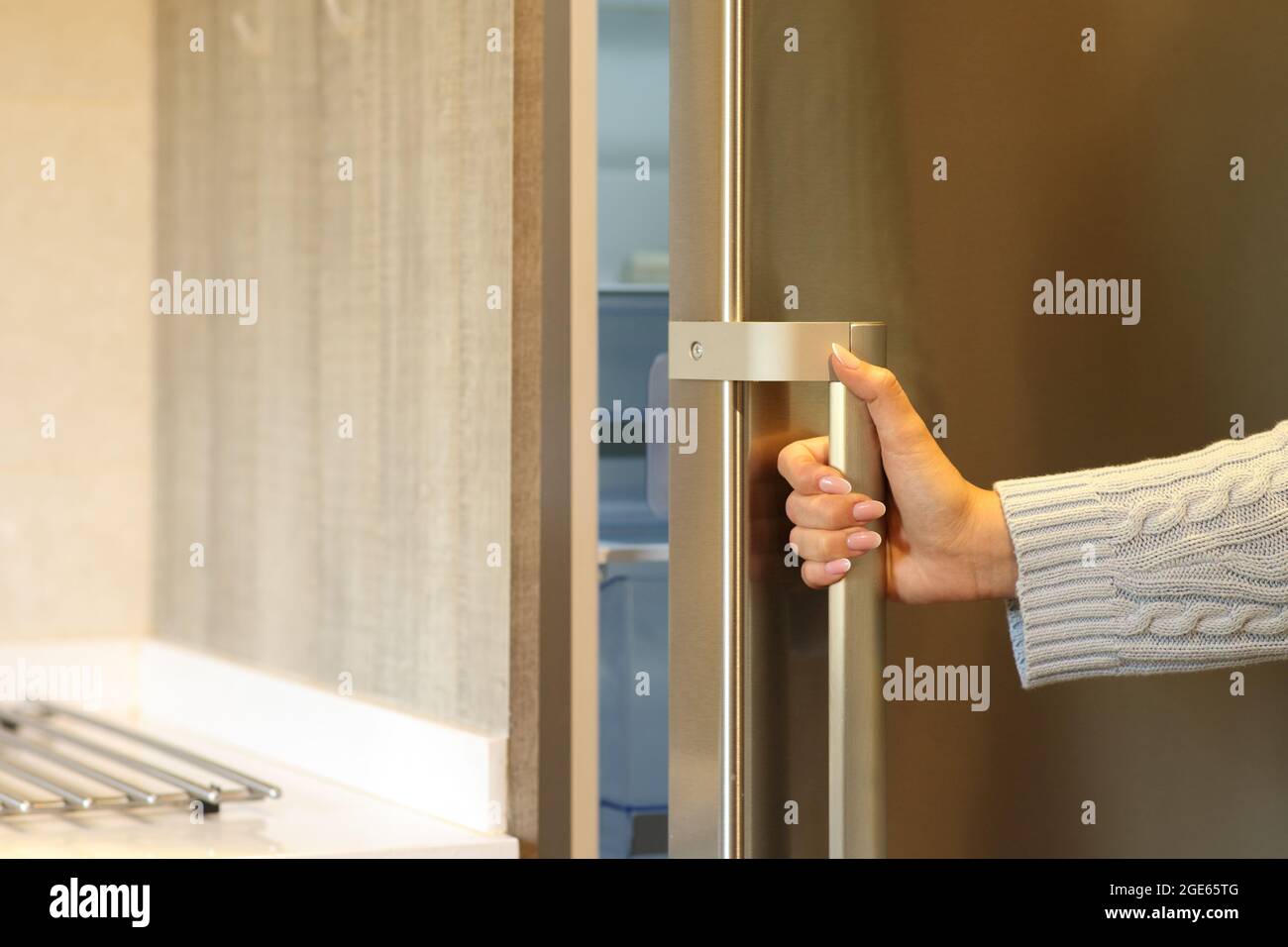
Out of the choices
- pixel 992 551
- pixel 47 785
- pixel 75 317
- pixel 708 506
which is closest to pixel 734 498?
pixel 708 506

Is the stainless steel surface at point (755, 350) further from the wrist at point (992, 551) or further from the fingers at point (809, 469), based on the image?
the wrist at point (992, 551)

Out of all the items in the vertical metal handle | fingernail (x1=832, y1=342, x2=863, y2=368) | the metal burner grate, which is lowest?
the metal burner grate

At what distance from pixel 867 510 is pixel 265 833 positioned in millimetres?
657

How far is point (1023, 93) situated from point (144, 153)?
4.04 ft

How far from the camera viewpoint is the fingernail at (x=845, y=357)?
0.74m

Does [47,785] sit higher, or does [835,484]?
[835,484]

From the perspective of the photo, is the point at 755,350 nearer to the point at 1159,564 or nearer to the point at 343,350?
the point at 1159,564

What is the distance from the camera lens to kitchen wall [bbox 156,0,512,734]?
1220 millimetres

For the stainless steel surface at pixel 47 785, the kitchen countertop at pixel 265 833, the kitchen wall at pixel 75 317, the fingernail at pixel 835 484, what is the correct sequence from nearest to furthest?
1. the fingernail at pixel 835 484
2. the kitchen countertop at pixel 265 833
3. the stainless steel surface at pixel 47 785
4. the kitchen wall at pixel 75 317

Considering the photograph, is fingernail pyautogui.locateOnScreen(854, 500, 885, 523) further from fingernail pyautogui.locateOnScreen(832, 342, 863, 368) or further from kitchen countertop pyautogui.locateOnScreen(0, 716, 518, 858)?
kitchen countertop pyautogui.locateOnScreen(0, 716, 518, 858)

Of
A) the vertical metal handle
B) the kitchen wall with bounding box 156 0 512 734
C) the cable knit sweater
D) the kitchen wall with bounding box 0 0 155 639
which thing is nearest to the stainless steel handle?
the vertical metal handle

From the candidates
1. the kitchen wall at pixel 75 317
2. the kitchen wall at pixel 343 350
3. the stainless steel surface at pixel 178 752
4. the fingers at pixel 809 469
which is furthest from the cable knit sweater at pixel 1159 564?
the kitchen wall at pixel 75 317

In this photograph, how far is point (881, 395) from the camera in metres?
0.74
